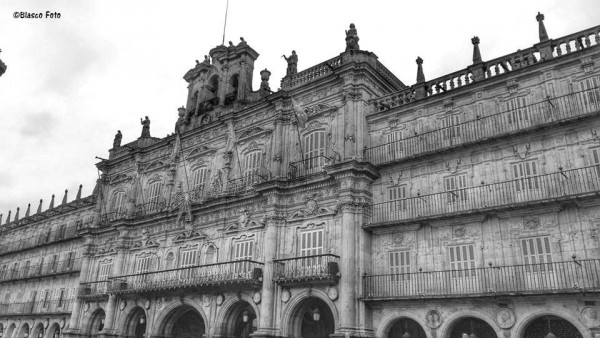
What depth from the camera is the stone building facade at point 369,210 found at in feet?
58.3

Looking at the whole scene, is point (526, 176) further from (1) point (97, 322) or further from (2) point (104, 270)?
(1) point (97, 322)

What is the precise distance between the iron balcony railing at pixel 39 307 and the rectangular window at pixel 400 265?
1088 inches

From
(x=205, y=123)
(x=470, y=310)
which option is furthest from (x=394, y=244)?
(x=205, y=123)

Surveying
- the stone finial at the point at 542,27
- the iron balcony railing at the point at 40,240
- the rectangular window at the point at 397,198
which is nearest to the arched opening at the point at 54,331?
the iron balcony railing at the point at 40,240

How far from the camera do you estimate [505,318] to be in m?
17.3

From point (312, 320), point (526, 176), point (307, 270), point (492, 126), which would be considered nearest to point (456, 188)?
point (526, 176)

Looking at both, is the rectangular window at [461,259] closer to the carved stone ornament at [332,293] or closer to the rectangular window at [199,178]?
the carved stone ornament at [332,293]

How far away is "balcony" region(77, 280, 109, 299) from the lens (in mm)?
31784

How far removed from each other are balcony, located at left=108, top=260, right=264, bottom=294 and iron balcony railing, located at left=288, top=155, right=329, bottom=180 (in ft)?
16.3

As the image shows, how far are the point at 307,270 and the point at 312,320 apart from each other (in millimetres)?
3002

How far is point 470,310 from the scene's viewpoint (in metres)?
18.1

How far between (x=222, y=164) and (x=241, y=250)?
597 cm

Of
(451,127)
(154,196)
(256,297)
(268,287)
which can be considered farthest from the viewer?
(154,196)

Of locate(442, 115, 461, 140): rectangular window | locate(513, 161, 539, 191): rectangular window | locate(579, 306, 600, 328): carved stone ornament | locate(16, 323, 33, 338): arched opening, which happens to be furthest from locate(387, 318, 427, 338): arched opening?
locate(16, 323, 33, 338): arched opening
